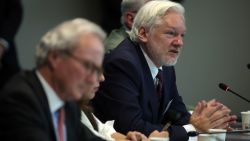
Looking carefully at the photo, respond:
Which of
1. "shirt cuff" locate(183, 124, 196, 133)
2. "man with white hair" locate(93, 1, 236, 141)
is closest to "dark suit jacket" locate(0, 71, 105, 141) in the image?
"man with white hair" locate(93, 1, 236, 141)

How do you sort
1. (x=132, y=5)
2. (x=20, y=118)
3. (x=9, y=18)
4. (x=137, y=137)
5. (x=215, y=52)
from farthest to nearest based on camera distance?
(x=215, y=52) → (x=132, y=5) → (x=9, y=18) → (x=137, y=137) → (x=20, y=118)

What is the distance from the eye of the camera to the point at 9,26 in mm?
2545

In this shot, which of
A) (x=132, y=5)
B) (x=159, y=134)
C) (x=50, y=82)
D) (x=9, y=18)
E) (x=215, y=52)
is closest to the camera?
(x=50, y=82)

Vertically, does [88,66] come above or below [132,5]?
above

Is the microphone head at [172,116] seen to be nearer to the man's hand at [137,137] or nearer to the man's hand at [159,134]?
the man's hand at [159,134]

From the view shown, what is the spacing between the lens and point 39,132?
134cm

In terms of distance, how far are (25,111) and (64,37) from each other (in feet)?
0.71

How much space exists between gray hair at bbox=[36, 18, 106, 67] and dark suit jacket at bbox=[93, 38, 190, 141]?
2.92 ft

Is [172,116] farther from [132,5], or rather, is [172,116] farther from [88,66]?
[88,66]

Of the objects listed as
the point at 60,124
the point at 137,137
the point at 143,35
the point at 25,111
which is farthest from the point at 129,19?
the point at 25,111

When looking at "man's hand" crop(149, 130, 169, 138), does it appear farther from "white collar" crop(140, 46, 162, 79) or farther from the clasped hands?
"white collar" crop(140, 46, 162, 79)

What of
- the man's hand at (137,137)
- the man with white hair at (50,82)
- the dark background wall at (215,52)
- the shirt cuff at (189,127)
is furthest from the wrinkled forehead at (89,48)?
the dark background wall at (215,52)

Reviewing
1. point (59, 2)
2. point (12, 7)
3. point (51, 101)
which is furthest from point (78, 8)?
point (51, 101)

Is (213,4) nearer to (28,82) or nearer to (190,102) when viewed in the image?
(190,102)
